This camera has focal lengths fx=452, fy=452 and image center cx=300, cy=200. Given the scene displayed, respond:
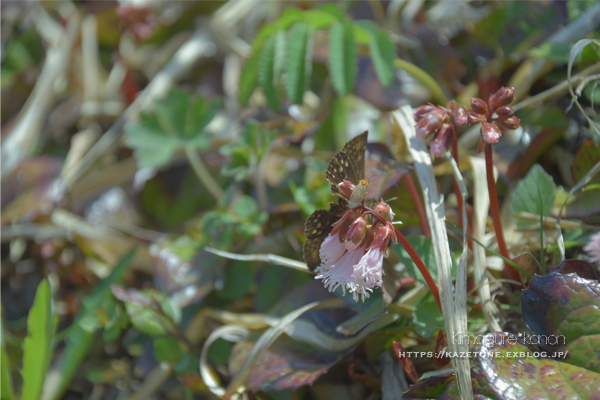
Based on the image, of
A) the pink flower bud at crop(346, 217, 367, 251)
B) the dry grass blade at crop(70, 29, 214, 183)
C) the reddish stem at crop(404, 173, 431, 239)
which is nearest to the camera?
the pink flower bud at crop(346, 217, 367, 251)

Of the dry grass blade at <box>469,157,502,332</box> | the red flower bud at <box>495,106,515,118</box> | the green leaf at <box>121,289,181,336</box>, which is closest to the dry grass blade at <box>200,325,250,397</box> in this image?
the green leaf at <box>121,289,181,336</box>

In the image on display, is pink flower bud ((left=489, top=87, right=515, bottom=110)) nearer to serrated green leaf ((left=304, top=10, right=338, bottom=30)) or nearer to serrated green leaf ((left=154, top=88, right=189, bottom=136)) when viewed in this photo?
serrated green leaf ((left=304, top=10, right=338, bottom=30))

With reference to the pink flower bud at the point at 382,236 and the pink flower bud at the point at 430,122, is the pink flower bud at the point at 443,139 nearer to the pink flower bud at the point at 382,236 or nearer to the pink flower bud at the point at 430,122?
the pink flower bud at the point at 430,122

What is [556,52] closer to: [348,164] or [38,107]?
[348,164]

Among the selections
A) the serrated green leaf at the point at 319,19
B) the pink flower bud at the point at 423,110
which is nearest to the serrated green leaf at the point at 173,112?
the serrated green leaf at the point at 319,19

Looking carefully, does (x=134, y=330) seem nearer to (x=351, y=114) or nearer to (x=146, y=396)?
(x=146, y=396)
